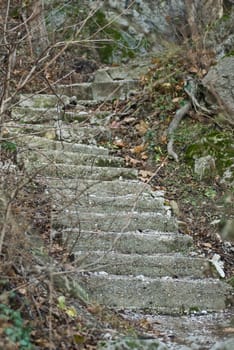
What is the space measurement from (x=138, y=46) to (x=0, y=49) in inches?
259

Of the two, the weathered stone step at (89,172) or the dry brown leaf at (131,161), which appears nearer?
the weathered stone step at (89,172)

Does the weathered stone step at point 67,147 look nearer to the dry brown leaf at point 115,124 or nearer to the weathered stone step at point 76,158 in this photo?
the weathered stone step at point 76,158

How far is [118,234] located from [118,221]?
1.02 meters

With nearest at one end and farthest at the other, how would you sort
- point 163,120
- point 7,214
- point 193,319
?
point 7,214
point 193,319
point 163,120

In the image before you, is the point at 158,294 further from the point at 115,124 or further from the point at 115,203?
the point at 115,124

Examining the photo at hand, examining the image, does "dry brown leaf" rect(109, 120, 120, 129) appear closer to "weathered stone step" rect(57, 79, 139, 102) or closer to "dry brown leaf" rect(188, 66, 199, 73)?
"weathered stone step" rect(57, 79, 139, 102)

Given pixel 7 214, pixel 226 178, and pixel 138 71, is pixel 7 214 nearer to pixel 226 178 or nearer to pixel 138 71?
pixel 226 178

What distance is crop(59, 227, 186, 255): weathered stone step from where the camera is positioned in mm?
5148

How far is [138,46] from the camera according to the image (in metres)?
11.1

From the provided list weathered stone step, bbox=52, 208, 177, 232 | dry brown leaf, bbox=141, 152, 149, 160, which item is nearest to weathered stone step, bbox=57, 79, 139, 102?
dry brown leaf, bbox=141, 152, 149, 160

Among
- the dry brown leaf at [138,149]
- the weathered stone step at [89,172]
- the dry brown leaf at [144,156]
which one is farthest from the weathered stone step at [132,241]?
the dry brown leaf at [138,149]

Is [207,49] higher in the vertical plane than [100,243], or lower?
higher

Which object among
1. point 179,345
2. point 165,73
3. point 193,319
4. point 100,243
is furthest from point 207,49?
point 179,345

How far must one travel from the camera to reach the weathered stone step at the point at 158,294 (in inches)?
188
